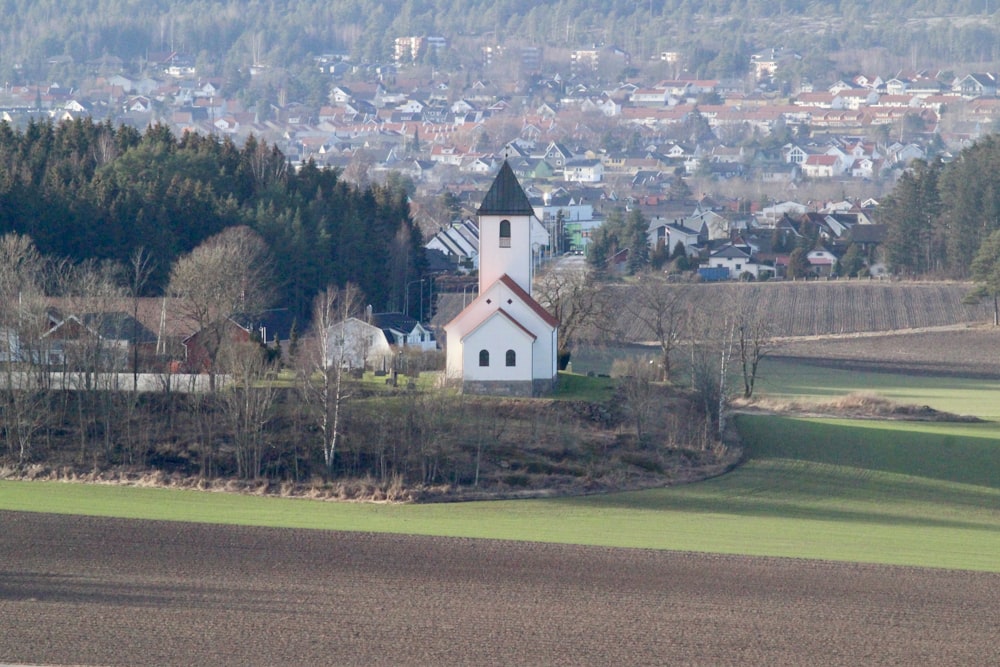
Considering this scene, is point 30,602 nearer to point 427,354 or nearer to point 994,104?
point 427,354

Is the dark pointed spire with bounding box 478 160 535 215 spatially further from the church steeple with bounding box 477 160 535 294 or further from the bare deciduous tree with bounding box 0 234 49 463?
the bare deciduous tree with bounding box 0 234 49 463

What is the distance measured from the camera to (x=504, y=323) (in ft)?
104

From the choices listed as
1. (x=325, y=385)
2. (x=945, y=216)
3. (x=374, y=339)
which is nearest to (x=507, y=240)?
(x=325, y=385)

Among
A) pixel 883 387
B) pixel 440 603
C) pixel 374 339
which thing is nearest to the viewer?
pixel 440 603

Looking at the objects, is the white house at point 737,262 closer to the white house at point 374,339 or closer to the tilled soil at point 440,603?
the white house at point 374,339

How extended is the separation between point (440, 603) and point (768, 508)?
9498mm

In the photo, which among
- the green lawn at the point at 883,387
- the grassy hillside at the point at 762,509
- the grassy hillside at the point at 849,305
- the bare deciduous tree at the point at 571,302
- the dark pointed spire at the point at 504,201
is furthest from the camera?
the grassy hillside at the point at 849,305

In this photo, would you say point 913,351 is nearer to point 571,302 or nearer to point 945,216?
point 571,302

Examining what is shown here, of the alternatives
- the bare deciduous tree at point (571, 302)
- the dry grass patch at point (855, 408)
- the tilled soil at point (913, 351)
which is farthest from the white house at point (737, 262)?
the dry grass patch at point (855, 408)

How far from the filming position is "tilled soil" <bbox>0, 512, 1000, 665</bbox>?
1683cm

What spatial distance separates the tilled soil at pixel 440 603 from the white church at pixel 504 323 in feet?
31.4

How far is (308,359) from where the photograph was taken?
30906 mm

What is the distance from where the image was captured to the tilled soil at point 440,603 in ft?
55.2

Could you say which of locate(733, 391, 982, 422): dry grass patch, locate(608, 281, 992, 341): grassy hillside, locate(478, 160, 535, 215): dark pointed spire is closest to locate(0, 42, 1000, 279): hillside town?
locate(608, 281, 992, 341): grassy hillside
